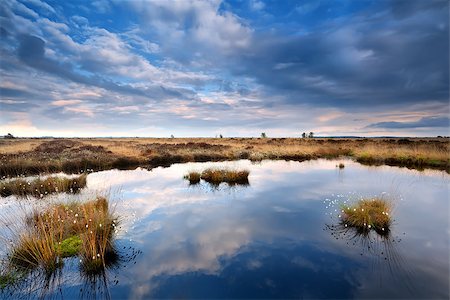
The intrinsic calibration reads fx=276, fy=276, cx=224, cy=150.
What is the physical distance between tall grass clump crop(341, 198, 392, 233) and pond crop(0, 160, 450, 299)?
44 cm

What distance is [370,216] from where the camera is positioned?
10422mm

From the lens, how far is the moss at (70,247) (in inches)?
305

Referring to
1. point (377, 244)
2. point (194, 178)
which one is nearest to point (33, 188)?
point (194, 178)

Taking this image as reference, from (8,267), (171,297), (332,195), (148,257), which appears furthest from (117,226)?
(332,195)

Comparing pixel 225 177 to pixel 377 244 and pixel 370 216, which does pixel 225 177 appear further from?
pixel 377 244

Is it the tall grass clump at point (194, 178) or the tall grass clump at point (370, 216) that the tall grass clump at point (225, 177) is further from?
the tall grass clump at point (370, 216)

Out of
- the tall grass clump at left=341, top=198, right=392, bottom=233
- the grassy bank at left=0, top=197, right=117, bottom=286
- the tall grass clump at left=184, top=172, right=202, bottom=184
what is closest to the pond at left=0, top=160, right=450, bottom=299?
the grassy bank at left=0, top=197, right=117, bottom=286

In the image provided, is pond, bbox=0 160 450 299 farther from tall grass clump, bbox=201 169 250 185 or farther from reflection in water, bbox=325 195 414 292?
tall grass clump, bbox=201 169 250 185

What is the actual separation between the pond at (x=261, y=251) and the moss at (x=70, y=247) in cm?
39

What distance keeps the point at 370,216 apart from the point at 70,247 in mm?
10269

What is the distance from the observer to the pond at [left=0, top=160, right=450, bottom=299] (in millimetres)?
6512

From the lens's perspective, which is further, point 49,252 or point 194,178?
point 194,178

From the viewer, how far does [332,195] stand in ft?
51.9

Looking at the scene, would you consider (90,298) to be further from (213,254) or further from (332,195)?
(332,195)
